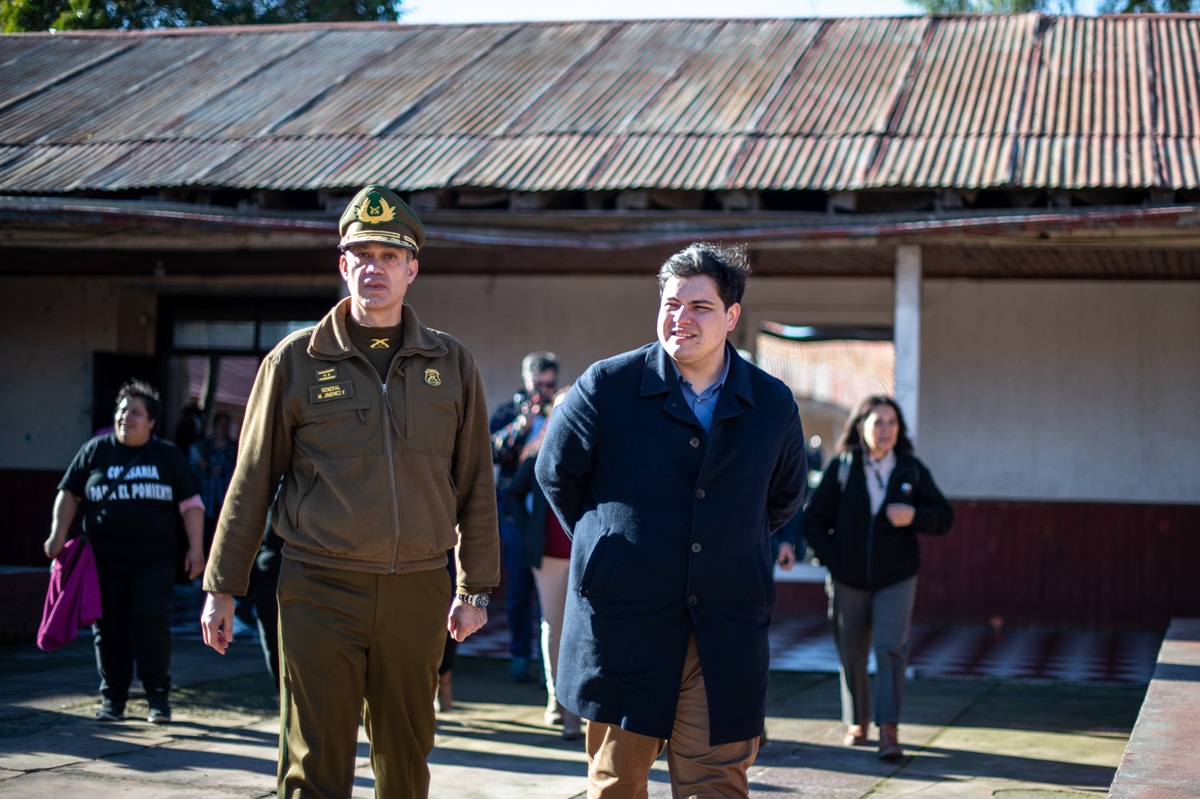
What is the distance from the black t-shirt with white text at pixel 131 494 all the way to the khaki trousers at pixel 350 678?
3580 millimetres

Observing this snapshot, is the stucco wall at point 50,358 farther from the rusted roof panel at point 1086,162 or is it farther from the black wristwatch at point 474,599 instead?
the black wristwatch at point 474,599

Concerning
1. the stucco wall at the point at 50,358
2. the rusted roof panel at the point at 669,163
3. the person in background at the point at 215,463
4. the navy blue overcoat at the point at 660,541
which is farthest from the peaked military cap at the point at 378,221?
the stucco wall at the point at 50,358

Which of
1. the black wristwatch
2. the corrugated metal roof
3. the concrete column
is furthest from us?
the corrugated metal roof

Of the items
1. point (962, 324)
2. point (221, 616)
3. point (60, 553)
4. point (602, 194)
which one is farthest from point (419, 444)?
point (962, 324)

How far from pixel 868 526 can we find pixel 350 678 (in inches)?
149

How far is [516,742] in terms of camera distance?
273 inches

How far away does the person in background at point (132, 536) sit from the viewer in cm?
715

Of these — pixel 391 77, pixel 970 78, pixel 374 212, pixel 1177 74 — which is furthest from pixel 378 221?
pixel 391 77

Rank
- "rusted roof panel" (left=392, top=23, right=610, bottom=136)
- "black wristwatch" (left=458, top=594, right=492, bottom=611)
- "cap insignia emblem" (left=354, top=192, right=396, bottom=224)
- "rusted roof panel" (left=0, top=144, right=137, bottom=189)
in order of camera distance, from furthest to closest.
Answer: "rusted roof panel" (left=392, top=23, right=610, bottom=136)
"rusted roof panel" (left=0, top=144, right=137, bottom=189)
"black wristwatch" (left=458, top=594, right=492, bottom=611)
"cap insignia emblem" (left=354, top=192, right=396, bottom=224)

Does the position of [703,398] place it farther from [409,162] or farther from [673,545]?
[409,162]

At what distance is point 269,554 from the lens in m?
6.65

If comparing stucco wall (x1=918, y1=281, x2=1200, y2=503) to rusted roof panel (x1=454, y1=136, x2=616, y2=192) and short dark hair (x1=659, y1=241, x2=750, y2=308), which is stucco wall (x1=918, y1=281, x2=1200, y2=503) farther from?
short dark hair (x1=659, y1=241, x2=750, y2=308)

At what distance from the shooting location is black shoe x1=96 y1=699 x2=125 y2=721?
23.2 feet

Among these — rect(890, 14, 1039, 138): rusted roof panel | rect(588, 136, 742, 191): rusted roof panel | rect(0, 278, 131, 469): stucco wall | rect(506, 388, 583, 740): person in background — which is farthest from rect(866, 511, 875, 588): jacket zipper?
rect(0, 278, 131, 469): stucco wall
